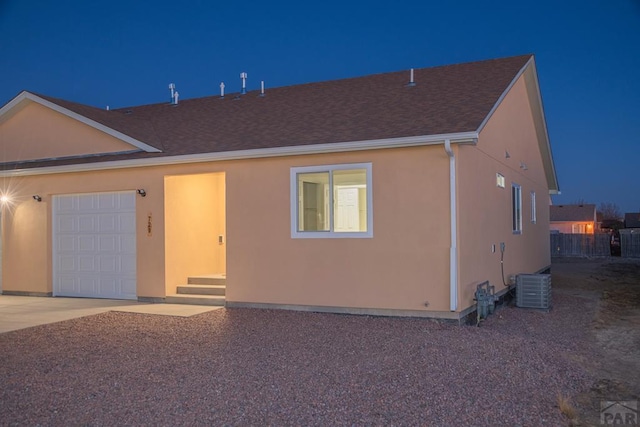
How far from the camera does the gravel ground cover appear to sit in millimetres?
4805

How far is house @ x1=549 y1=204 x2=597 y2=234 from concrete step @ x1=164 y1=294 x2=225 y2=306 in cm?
4867

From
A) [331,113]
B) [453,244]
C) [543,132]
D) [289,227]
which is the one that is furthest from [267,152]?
[543,132]

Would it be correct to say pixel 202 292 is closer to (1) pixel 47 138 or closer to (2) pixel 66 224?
(2) pixel 66 224

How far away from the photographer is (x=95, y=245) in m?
12.2

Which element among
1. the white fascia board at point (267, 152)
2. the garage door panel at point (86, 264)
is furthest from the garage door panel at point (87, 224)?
the white fascia board at point (267, 152)

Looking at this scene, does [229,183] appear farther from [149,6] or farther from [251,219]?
[149,6]

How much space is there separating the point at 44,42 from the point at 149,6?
32.5ft

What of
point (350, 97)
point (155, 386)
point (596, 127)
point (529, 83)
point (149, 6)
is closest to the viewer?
point (155, 386)

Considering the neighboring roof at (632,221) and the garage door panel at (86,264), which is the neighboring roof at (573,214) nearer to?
the neighboring roof at (632,221)

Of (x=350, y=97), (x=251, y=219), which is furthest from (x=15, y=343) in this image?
(x=350, y=97)

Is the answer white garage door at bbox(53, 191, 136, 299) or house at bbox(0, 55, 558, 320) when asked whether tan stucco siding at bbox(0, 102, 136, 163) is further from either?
white garage door at bbox(53, 191, 136, 299)

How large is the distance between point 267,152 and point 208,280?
330cm

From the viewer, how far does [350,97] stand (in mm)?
12297

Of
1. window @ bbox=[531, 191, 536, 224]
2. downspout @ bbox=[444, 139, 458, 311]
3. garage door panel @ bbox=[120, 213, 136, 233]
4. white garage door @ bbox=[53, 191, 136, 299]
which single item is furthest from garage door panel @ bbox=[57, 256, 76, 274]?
window @ bbox=[531, 191, 536, 224]
